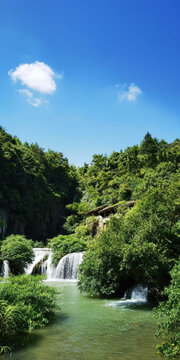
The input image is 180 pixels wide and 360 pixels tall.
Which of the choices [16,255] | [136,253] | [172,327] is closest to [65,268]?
[16,255]

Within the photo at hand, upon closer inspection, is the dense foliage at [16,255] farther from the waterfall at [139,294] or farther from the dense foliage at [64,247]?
the waterfall at [139,294]

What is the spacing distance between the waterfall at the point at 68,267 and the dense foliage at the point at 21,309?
1343 cm

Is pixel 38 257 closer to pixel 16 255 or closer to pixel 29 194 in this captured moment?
pixel 16 255

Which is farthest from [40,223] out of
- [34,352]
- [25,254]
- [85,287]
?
[34,352]

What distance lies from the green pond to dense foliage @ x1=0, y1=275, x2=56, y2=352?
12.4 inches

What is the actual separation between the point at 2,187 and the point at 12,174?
3022mm

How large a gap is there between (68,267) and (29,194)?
920 inches

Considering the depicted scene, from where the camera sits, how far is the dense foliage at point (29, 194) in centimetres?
4253

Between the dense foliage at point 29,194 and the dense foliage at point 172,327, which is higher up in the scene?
the dense foliage at point 29,194

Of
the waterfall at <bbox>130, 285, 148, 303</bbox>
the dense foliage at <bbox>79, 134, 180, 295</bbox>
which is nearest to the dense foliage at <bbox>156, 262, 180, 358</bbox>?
the dense foliage at <bbox>79, 134, 180, 295</bbox>

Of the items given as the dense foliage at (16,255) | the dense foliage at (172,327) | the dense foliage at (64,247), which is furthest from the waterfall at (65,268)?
the dense foliage at (172,327)

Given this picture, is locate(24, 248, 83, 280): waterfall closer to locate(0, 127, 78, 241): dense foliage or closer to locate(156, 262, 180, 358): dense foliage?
locate(0, 127, 78, 241): dense foliage

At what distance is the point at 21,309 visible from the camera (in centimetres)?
767

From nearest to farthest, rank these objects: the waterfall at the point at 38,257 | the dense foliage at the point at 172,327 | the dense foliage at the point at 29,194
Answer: the dense foliage at the point at 172,327
the waterfall at the point at 38,257
the dense foliage at the point at 29,194
